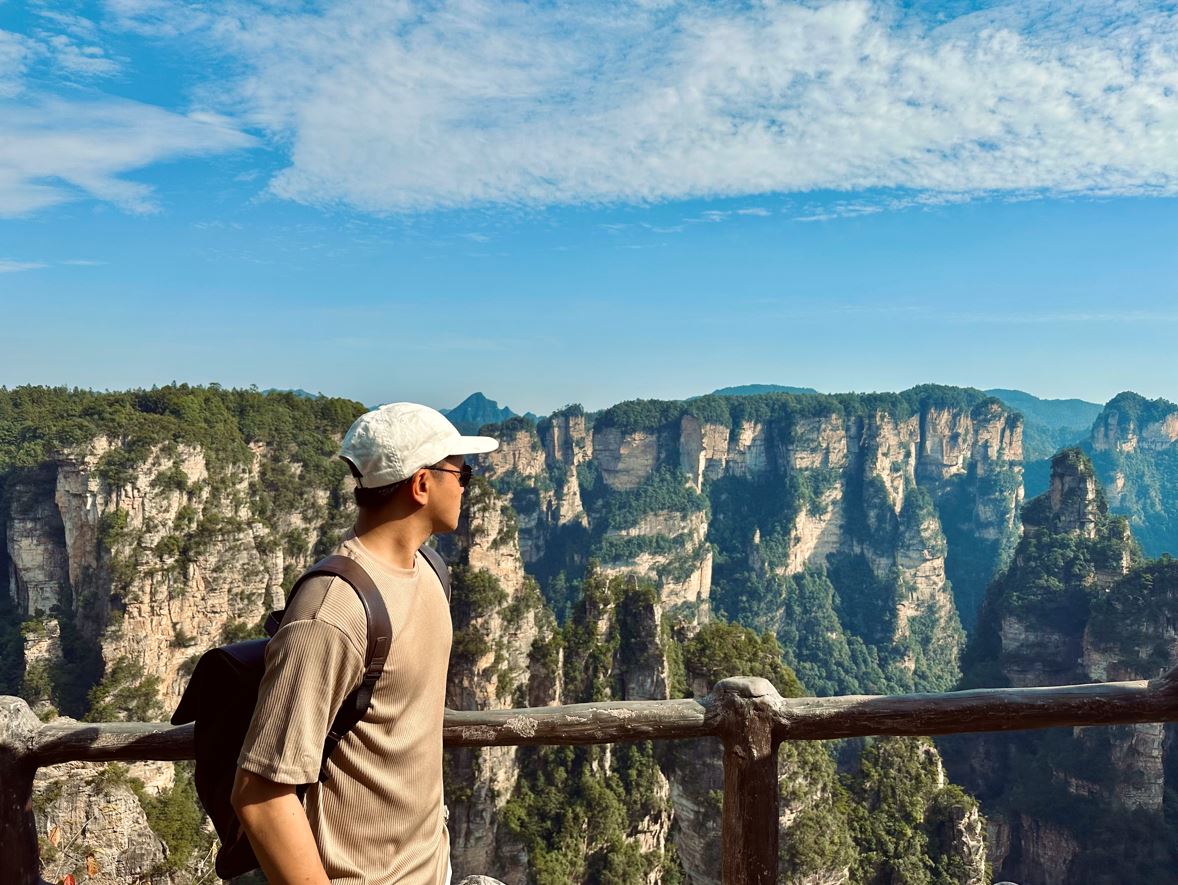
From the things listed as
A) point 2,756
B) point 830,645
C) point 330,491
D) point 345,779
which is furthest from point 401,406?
point 830,645

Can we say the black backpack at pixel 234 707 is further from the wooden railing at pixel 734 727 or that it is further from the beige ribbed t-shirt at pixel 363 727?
the wooden railing at pixel 734 727

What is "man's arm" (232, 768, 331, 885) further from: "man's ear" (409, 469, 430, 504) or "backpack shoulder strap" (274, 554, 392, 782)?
"man's ear" (409, 469, 430, 504)

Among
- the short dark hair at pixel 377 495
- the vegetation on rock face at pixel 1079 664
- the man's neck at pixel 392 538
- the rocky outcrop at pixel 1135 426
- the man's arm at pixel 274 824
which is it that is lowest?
the vegetation on rock face at pixel 1079 664

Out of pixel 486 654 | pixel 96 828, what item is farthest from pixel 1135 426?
pixel 96 828

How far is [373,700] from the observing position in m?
1.93

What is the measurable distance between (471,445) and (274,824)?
3.54ft

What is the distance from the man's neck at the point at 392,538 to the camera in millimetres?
2094

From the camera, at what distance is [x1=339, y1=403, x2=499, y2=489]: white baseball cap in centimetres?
205

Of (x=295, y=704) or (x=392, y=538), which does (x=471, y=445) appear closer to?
(x=392, y=538)

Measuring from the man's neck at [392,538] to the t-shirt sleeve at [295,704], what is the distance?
346 millimetres

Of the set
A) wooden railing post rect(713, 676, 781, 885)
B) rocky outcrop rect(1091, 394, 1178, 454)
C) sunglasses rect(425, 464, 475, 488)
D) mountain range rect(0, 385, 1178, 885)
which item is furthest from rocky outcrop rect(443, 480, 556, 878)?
rocky outcrop rect(1091, 394, 1178, 454)

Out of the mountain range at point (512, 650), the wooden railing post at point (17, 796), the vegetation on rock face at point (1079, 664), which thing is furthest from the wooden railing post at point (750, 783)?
the vegetation on rock face at point (1079, 664)

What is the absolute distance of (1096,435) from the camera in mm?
131625

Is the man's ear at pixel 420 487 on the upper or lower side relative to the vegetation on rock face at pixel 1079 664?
upper
